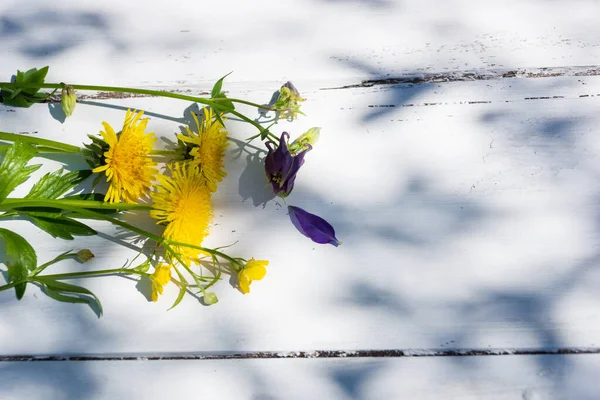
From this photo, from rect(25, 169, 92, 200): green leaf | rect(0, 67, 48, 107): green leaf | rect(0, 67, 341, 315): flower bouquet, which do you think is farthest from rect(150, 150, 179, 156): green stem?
rect(0, 67, 48, 107): green leaf

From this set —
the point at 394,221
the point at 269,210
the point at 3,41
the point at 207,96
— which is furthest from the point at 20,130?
the point at 394,221

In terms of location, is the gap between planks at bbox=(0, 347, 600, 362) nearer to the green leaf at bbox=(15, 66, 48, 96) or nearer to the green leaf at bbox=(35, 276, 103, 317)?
the green leaf at bbox=(35, 276, 103, 317)

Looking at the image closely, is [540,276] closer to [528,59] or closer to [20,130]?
[528,59]

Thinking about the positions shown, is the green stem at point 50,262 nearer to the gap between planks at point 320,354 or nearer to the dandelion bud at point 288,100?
the gap between planks at point 320,354

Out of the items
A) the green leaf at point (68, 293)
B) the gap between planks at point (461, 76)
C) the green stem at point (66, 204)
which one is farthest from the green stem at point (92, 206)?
the gap between planks at point (461, 76)

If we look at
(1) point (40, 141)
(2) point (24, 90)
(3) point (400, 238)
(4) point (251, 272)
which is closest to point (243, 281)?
(4) point (251, 272)
